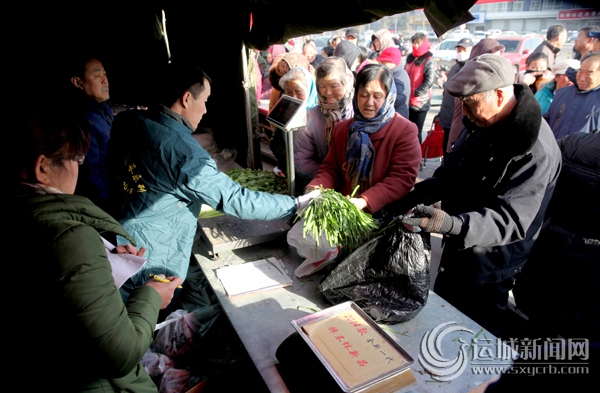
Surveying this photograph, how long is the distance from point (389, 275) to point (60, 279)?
4.23ft

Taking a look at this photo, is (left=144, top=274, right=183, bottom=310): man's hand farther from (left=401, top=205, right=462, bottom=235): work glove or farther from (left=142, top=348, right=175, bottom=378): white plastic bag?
(left=401, top=205, right=462, bottom=235): work glove

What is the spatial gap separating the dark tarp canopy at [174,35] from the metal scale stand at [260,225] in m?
0.77

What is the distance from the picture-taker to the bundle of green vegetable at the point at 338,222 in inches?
77.1

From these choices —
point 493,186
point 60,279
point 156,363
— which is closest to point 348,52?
point 493,186

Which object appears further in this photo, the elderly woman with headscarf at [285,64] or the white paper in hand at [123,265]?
the elderly woman with headscarf at [285,64]

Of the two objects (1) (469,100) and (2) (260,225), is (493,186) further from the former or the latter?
(2) (260,225)

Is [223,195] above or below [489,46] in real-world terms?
below

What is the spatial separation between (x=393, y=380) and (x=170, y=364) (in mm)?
1293

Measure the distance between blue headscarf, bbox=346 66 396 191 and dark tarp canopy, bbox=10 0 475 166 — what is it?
0.56m

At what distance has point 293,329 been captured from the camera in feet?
5.82

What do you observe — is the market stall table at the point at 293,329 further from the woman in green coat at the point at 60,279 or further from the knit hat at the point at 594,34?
the knit hat at the point at 594,34

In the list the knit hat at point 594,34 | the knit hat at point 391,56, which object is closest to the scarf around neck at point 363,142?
the knit hat at point 391,56

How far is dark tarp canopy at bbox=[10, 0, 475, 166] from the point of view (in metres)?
2.72

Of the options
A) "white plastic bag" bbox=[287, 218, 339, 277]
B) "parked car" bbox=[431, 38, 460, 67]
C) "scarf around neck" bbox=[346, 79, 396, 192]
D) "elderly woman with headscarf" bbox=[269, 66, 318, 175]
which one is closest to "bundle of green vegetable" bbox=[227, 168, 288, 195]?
"elderly woman with headscarf" bbox=[269, 66, 318, 175]
